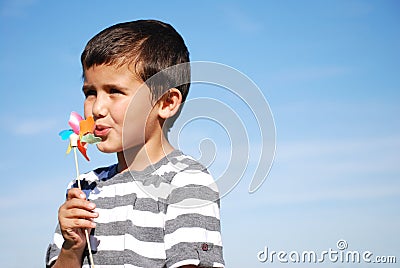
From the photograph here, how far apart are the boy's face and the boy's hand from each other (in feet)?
0.78

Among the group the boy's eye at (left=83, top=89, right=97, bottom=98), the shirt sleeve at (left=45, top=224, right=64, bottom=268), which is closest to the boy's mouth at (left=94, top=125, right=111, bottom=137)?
the boy's eye at (left=83, top=89, right=97, bottom=98)

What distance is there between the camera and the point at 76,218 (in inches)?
92.3

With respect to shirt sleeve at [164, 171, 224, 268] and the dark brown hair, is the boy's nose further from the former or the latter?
shirt sleeve at [164, 171, 224, 268]

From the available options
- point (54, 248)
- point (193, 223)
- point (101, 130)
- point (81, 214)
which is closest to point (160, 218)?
point (193, 223)

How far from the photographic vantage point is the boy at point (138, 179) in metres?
2.27

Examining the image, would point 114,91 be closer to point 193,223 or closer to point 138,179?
point 138,179

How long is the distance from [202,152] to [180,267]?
1.73 feet

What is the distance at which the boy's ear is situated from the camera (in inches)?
101

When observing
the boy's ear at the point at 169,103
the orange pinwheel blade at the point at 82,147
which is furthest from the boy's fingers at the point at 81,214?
the boy's ear at the point at 169,103

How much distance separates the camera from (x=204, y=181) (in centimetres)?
235

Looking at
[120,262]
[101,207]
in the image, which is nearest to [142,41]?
A: [101,207]

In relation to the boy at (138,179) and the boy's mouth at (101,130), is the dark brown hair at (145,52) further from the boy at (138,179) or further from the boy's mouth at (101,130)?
the boy's mouth at (101,130)

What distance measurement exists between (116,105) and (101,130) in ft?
0.38

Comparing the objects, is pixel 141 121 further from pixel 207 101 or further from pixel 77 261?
pixel 77 261
